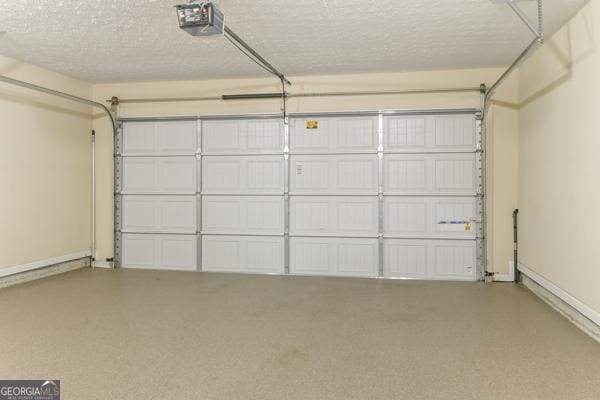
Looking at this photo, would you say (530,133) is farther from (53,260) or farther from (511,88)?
(53,260)

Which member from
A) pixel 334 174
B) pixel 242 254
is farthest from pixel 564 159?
pixel 242 254

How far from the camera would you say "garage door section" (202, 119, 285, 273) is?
625 cm

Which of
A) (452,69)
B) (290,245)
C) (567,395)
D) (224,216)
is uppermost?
(452,69)

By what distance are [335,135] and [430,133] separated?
4.36ft

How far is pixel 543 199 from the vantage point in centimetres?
475

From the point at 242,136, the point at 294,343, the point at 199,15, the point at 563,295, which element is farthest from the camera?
the point at 242,136

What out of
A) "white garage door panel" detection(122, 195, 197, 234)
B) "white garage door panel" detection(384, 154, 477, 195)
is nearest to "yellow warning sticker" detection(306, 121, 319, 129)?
"white garage door panel" detection(384, 154, 477, 195)

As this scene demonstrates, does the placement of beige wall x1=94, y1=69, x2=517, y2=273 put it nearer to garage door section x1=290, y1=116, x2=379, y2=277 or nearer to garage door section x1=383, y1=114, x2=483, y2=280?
garage door section x1=383, y1=114, x2=483, y2=280

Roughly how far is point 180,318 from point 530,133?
4.58 meters

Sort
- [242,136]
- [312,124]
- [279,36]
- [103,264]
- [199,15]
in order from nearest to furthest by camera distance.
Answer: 1. [199,15]
2. [279,36]
3. [312,124]
4. [242,136]
5. [103,264]

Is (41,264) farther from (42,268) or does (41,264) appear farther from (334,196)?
(334,196)

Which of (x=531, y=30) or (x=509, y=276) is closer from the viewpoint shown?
(x=531, y=30)

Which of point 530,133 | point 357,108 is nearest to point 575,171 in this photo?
point 530,133

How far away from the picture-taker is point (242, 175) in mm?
6336
